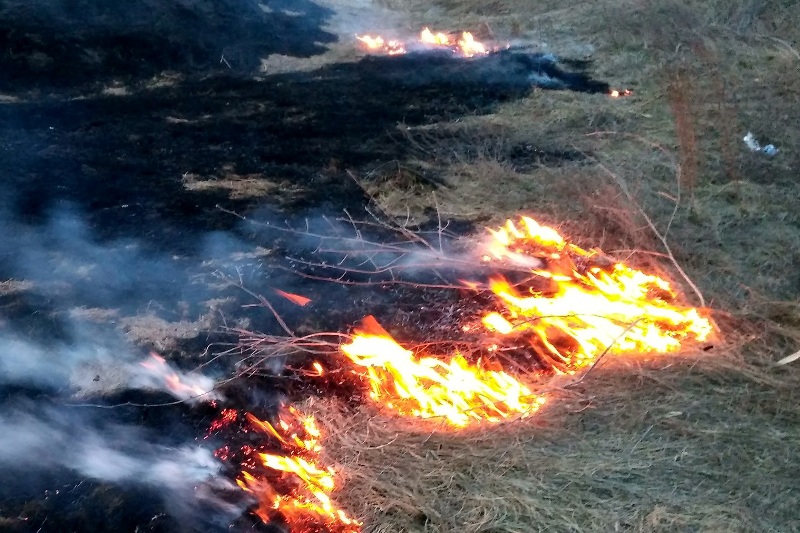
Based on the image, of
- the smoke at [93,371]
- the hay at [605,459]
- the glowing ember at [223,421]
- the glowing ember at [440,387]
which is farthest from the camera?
the smoke at [93,371]

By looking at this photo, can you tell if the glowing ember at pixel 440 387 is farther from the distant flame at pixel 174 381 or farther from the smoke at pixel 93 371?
the smoke at pixel 93 371

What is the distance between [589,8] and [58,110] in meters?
8.52

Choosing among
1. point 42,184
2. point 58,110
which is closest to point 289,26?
point 58,110

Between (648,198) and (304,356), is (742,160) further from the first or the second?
(304,356)

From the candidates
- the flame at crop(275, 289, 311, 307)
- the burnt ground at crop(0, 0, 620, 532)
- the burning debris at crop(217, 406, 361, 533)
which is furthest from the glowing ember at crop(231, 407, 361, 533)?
the flame at crop(275, 289, 311, 307)

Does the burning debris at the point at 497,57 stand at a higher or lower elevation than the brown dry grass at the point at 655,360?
lower

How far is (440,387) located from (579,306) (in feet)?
3.79

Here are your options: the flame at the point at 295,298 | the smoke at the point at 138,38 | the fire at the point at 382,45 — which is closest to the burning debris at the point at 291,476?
the flame at the point at 295,298

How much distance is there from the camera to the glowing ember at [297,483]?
10.7 ft

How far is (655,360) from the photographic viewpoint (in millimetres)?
3848

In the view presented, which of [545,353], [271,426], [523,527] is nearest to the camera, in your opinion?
[523,527]

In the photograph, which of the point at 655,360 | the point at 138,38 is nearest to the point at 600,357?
the point at 655,360

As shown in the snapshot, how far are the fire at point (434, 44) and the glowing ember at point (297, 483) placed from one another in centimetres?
793

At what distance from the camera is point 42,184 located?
252 inches
